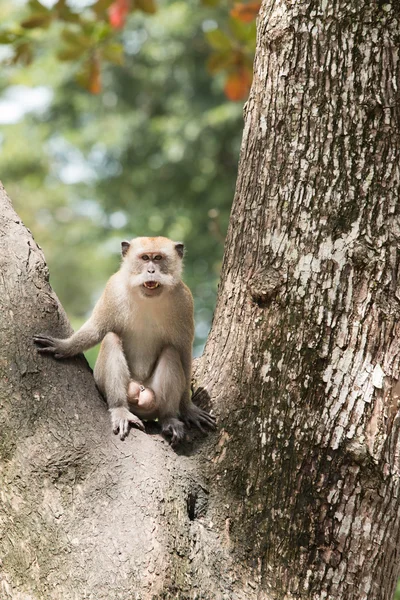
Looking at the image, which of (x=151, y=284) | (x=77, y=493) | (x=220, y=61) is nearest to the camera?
(x=77, y=493)

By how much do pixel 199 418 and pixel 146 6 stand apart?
3276 mm

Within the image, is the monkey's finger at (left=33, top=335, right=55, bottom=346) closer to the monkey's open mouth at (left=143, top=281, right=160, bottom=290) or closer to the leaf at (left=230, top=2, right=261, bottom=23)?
the monkey's open mouth at (left=143, top=281, right=160, bottom=290)

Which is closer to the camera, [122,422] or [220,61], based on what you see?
[122,422]

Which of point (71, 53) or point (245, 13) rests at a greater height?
point (245, 13)

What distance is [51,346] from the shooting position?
3.93 m

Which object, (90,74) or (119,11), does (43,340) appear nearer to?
(119,11)

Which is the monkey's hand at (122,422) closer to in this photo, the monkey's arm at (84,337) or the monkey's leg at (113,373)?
the monkey's leg at (113,373)

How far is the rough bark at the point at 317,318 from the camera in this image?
3.49 m

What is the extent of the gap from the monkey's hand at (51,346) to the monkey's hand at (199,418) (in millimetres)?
744

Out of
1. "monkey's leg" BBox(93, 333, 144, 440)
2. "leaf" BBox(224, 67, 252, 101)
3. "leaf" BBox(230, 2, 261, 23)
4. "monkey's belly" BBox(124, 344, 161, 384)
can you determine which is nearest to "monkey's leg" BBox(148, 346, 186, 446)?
"monkey's belly" BBox(124, 344, 161, 384)

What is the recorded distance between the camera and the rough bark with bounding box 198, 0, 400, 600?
349cm

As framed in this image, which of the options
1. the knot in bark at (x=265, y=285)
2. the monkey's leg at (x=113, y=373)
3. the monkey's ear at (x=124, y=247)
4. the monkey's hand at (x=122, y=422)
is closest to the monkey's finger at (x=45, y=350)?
the monkey's hand at (x=122, y=422)

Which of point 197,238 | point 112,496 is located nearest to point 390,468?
point 112,496

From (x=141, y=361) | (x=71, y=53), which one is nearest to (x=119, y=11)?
(x=71, y=53)
